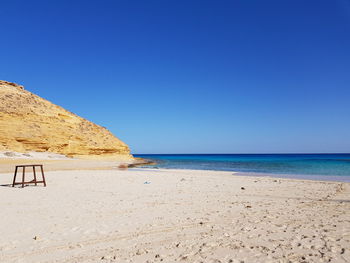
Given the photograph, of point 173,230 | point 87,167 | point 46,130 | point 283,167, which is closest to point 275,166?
point 283,167

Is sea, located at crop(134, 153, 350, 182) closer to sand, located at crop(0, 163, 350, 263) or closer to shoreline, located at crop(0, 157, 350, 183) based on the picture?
shoreline, located at crop(0, 157, 350, 183)

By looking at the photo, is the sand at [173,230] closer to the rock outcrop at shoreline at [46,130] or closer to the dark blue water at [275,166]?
the dark blue water at [275,166]

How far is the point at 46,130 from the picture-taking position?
152 ft

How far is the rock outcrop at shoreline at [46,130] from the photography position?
4256cm

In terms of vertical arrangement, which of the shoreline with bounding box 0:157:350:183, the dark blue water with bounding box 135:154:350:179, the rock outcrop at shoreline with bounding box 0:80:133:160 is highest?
the rock outcrop at shoreline with bounding box 0:80:133:160

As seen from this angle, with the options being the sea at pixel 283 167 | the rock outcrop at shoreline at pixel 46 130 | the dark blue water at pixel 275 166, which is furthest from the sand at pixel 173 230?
the rock outcrop at shoreline at pixel 46 130

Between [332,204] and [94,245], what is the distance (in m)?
8.35

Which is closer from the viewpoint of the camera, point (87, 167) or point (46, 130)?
point (87, 167)

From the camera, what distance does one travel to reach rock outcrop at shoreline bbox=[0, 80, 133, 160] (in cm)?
Result: 4256

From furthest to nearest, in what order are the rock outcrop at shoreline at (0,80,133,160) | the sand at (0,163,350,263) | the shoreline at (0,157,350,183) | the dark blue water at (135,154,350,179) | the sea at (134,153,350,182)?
the rock outcrop at shoreline at (0,80,133,160)
the dark blue water at (135,154,350,179)
the sea at (134,153,350,182)
the shoreline at (0,157,350,183)
the sand at (0,163,350,263)

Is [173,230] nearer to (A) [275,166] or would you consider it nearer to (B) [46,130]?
(A) [275,166]

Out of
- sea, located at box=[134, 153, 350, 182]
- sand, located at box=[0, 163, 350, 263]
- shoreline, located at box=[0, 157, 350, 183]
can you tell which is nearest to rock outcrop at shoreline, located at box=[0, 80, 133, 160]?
shoreline, located at box=[0, 157, 350, 183]

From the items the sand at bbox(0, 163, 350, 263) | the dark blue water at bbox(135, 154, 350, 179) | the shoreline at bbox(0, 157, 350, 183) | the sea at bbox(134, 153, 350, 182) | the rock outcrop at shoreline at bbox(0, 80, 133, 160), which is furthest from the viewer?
the rock outcrop at shoreline at bbox(0, 80, 133, 160)

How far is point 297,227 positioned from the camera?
605 cm
